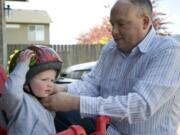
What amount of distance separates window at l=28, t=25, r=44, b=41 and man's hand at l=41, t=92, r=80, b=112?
142 feet

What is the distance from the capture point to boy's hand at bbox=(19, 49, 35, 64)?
2453mm

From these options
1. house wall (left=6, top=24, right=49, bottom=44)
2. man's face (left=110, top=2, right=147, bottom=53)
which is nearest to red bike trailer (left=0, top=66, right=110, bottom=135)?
man's face (left=110, top=2, right=147, bottom=53)

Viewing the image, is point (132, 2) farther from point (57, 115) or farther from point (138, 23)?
point (57, 115)

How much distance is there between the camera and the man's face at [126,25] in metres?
2.67

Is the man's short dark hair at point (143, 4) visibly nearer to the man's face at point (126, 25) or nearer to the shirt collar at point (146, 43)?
the man's face at point (126, 25)

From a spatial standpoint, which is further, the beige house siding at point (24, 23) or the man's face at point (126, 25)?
the beige house siding at point (24, 23)

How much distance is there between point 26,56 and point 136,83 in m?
0.62

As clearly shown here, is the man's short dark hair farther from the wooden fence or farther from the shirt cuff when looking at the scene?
the wooden fence

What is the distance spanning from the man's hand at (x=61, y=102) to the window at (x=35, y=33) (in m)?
43.2

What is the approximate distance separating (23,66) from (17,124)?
0.29 m

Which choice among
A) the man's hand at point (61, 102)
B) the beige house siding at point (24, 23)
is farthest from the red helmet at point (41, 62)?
the beige house siding at point (24, 23)

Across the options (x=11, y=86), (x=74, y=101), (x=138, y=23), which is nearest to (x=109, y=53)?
(x=138, y=23)

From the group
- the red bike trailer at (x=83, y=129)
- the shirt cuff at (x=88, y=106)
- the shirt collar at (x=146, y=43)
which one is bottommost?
the red bike trailer at (x=83, y=129)

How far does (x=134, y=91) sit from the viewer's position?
260 cm
